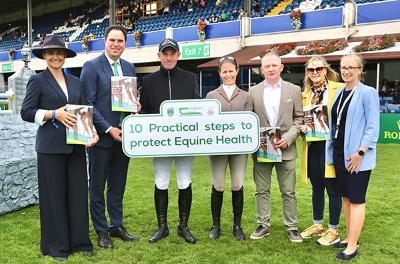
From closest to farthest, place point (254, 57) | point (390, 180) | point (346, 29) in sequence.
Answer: point (390, 180)
point (346, 29)
point (254, 57)

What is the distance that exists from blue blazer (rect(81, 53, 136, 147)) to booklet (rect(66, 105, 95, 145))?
0.17m

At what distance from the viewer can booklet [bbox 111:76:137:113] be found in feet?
11.7

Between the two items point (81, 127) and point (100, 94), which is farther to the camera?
point (100, 94)

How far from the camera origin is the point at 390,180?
651 centimetres

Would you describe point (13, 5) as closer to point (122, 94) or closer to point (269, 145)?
point (122, 94)

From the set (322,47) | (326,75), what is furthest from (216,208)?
(322,47)

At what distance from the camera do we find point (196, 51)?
1750 cm

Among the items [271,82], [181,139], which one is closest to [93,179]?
[181,139]

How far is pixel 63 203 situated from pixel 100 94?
0.94 meters

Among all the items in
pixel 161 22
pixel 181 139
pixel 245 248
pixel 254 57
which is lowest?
pixel 245 248

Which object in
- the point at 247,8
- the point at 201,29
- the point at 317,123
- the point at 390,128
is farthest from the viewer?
the point at 201,29

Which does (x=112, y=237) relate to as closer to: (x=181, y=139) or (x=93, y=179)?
(x=93, y=179)

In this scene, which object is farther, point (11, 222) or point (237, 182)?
point (11, 222)

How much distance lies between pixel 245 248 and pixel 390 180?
3.78 metres
